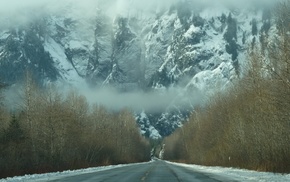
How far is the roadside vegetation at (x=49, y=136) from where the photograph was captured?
42450mm

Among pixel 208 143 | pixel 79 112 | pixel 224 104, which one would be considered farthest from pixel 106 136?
pixel 224 104

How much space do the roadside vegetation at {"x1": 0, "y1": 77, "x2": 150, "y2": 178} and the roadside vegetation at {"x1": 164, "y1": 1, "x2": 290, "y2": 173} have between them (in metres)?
20.1

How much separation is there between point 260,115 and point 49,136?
82.2 ft

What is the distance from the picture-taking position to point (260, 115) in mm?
44094

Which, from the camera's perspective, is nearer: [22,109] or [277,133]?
[277,133]

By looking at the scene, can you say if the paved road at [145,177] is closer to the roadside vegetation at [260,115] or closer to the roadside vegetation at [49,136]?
the roadside vegetation at [260,115]

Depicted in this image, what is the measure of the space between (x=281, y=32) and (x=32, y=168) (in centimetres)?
2421

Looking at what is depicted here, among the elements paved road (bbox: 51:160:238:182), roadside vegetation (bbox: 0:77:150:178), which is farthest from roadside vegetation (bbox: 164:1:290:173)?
roadside vegetation (bbox: 0:77:150:178)

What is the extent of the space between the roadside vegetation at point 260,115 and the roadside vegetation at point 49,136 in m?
20.1

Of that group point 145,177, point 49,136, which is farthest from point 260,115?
point 49,136

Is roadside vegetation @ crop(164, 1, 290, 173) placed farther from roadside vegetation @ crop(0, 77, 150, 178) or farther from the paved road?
roadside vegetation @ crop(0, 77, 150, 178)

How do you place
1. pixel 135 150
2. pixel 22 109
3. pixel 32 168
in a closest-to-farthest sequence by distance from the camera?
pixel 32 168, pixel 22 109, pixel 135 150

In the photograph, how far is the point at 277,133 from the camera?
38.4m

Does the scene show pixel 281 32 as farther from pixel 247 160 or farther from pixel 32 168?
pixel 32 168
